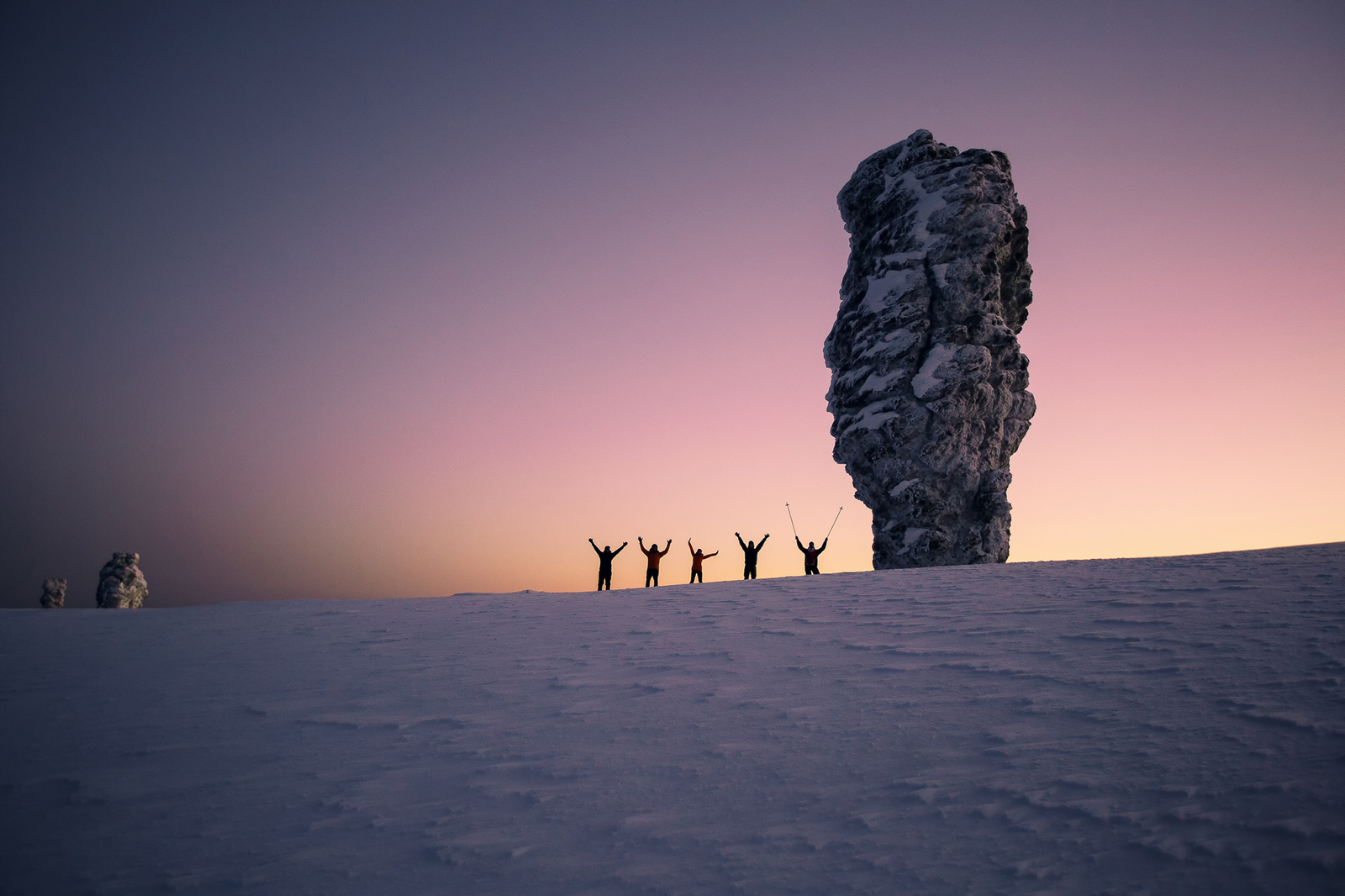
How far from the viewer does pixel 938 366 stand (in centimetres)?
1989

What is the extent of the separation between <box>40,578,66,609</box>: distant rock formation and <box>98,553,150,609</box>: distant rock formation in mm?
5618

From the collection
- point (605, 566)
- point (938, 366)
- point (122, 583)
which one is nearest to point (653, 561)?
point (605, 566)

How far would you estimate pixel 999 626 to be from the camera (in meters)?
7.27

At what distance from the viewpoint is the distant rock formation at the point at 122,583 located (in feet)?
114

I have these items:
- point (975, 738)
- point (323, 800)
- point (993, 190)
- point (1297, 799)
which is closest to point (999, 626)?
point (975, 738)

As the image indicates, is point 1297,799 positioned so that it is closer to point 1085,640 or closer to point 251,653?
point 1085,640

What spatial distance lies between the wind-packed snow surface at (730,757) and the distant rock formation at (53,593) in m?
42.2

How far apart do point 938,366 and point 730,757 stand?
702 inches

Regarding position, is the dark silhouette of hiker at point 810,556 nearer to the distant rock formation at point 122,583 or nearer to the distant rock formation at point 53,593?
the distant rock formation at point 122,583

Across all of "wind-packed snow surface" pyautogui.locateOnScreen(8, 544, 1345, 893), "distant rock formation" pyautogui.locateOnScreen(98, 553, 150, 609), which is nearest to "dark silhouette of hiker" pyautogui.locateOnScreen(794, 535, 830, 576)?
"wind-packed snow surface" pyautogui.locateOnScreen(8, 544, 1345, 893)

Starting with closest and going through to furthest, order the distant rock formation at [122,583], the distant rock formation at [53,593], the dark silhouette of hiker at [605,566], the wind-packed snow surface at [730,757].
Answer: the wind-packed snow surface at [730,757] → the dark silhouette of hiker at [605,566] → the distant rock formation at [122,583] → the distant rock formation at [53,593]

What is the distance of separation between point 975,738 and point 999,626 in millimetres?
3082

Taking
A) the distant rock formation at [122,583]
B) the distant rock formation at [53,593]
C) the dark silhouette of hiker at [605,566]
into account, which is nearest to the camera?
the dark silhouette of hiker at [605,566]

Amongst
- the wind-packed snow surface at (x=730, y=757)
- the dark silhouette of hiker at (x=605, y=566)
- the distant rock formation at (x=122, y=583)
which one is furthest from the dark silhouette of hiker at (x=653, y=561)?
the distant rock formation at (x=122, y=583)
